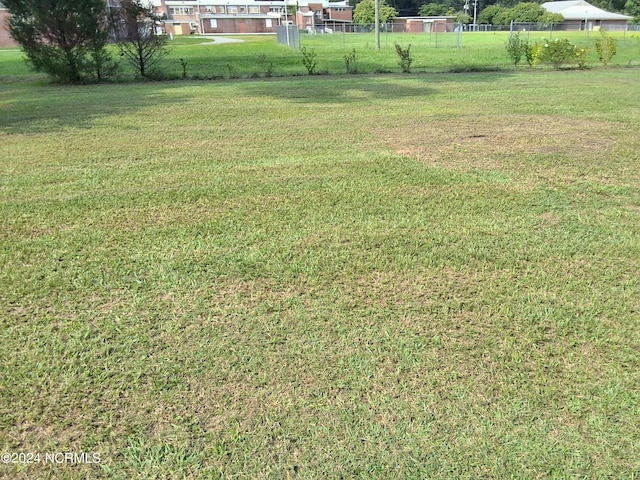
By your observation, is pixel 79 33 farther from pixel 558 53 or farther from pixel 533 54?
pixel 558 53

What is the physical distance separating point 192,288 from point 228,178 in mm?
2343

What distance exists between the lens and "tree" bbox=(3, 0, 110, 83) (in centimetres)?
1316

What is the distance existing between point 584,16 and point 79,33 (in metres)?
82.3

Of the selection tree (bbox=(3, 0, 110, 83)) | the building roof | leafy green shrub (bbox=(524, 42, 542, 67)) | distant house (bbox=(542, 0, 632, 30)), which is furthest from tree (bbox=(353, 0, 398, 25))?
tree (bbox=(3, 0, 110, 83))

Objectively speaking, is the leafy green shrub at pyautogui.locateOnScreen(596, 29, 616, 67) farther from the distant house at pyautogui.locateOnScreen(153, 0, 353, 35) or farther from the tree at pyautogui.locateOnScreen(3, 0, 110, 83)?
the distant house at pyautogui.locateOnScreen(153, 0, 353, 35)

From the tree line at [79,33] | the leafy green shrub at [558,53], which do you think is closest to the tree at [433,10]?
the leafy green shrub at [558,53]

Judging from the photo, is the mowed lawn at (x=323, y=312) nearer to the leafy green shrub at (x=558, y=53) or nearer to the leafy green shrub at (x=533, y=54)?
the leafy green shrub at (x=558, y=53)

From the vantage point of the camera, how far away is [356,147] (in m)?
6.46

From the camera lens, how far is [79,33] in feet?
44.6

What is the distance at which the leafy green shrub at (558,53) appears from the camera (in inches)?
658

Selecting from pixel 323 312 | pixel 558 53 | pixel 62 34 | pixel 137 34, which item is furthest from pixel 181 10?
pixel 323 312

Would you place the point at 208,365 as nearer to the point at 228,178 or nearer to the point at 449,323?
the point at 449,323

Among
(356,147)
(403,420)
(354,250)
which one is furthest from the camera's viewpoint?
(356,147)

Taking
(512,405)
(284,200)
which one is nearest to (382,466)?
(512,405)
